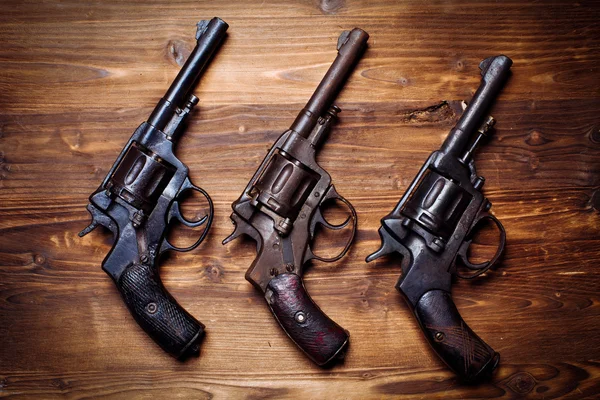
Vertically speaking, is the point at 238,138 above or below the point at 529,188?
below

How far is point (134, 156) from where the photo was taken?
177 cm

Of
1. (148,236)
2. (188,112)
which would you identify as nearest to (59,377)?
(148,236)

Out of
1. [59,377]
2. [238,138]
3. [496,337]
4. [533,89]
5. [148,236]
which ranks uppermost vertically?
[533,89]

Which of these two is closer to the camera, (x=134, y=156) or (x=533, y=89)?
(x=134, y=156)

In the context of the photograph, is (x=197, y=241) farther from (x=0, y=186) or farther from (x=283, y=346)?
(x=0, y=186)

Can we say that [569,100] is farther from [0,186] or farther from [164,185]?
[0,186]

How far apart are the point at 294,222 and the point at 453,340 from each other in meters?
0.58

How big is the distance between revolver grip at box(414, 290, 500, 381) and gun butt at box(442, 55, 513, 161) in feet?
1.54

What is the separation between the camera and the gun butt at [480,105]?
5.95 feet

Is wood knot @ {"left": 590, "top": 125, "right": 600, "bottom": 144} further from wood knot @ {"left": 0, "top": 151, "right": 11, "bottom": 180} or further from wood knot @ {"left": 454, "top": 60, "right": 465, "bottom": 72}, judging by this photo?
wood knot @ {"left": 0, "top": 151, "right": 11, "bottom": 180}

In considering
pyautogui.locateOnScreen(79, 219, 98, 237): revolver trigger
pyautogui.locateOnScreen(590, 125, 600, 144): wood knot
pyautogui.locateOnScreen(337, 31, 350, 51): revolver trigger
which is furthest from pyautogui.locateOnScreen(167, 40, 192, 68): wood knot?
pyautogui.locateOnScreen(590, 125, 600, 144): wood knot

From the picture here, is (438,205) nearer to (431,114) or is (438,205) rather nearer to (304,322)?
(431,114)

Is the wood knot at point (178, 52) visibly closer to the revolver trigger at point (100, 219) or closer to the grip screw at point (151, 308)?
the revolver trigger at point (100, 219)

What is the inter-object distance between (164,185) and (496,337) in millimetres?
1162
